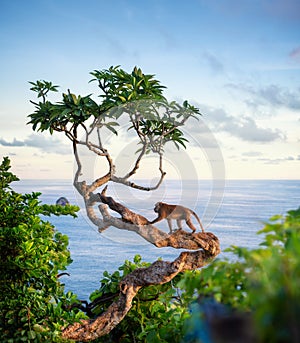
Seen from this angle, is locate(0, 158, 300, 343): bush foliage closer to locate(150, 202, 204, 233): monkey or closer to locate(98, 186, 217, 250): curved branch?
locate(98, 186, 217, 250): curved branch

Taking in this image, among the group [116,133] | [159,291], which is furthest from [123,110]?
[159,291]

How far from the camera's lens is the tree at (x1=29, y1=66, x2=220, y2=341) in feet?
9.17

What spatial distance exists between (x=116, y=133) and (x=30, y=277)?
0.94 metres

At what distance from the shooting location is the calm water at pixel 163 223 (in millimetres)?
2877

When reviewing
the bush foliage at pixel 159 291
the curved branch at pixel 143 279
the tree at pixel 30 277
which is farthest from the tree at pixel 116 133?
the tree at pixel 30 277

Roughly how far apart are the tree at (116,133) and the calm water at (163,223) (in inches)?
2.7

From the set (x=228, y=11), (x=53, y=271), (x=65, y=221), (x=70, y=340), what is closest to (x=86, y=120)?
(x=53, y=271)

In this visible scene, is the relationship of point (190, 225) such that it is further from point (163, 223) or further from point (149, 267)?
point (149, 267)

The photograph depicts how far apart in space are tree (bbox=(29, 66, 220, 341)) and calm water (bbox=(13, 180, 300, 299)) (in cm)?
7

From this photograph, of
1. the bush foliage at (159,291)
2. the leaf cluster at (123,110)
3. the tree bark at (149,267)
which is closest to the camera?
the bush foliage at (159,291)

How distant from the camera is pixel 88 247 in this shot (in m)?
6.02

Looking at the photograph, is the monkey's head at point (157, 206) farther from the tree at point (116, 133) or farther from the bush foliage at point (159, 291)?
the bush foliage at point (159, 291)

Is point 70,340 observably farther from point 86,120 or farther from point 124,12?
point 124,12

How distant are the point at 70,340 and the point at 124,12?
9.26ft
